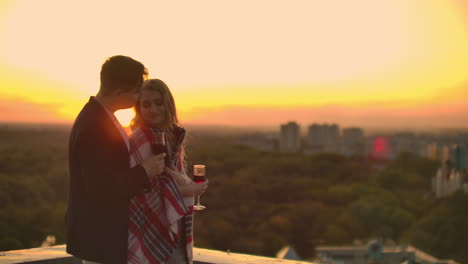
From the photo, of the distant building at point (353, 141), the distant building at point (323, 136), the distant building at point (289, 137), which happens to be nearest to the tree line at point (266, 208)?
the distant building at point (289, 137)

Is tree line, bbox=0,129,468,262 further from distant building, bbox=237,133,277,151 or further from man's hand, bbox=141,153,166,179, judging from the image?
distant building, bbox=237,133,277,151

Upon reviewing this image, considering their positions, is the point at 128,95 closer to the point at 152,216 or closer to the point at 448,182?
the point at 152,216

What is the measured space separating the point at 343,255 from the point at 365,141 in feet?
250

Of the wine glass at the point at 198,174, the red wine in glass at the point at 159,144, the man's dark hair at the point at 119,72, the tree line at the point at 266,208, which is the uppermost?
the man's dark hair at the point at 119,72

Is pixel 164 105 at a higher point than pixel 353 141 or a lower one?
higher

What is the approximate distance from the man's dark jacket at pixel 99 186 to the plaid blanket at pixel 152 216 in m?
0.07

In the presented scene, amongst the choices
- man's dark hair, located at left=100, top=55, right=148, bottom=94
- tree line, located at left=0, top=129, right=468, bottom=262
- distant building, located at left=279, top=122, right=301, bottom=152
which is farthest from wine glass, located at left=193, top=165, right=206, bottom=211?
distant building, located at left=279, top=122, right=301, bottom=152

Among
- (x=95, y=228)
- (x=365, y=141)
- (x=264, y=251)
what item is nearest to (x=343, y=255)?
(x=264, y=251)

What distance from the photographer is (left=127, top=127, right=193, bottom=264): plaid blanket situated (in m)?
1.93

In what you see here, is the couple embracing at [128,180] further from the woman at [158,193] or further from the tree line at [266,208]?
the tree line at [266,208]

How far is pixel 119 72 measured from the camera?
182cm

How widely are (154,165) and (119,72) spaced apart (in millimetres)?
325

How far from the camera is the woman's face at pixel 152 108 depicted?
6.49 ft

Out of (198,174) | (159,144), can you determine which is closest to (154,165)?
(159,144)
